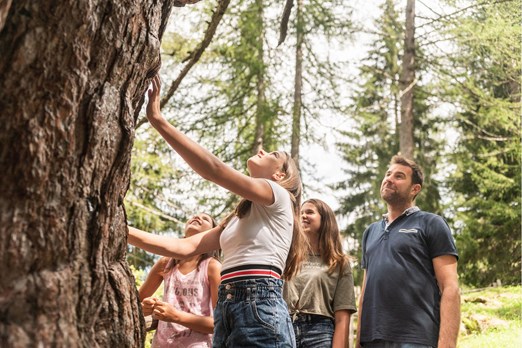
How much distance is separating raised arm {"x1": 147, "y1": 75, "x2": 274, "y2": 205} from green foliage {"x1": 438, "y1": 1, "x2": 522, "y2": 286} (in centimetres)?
1123

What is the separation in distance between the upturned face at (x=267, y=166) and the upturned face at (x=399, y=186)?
1249 millimetres

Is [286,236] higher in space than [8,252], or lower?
higher

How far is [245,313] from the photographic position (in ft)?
8.36

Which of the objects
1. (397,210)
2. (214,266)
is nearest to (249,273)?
(214,266)

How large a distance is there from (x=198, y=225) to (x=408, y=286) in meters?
1.43

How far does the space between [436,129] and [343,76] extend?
7.31m

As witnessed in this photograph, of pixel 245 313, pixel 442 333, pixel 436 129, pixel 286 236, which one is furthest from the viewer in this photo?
pixel 436 129

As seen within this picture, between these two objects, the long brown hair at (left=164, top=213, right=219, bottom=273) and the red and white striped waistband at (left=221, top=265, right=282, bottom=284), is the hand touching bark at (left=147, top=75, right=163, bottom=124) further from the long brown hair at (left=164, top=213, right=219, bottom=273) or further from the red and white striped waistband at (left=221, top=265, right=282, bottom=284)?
the long brown hair at (left=164, top=213, right=219, bottom=273)

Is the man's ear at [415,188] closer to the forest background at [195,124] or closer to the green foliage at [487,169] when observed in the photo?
the forest background at [195,124]

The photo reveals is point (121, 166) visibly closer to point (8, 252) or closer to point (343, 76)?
point (8, 252)

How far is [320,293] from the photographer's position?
160 inches

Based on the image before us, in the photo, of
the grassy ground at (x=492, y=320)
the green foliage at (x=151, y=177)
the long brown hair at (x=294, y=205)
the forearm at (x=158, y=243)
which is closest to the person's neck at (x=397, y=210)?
the long brown hair at (x=294, y=205)

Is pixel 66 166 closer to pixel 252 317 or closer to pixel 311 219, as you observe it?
pixel 252 317

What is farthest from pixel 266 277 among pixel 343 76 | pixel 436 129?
pixel 436 129
